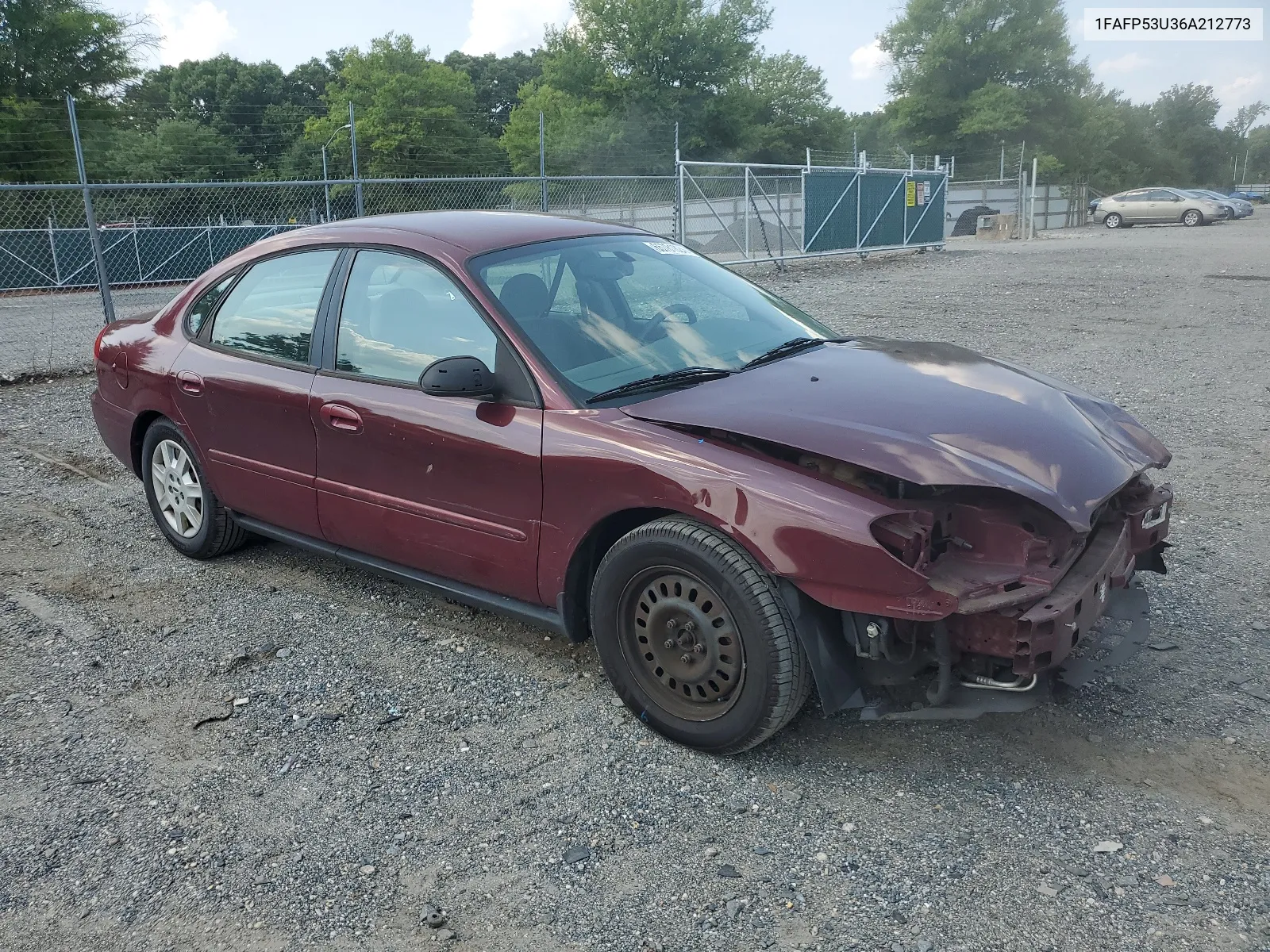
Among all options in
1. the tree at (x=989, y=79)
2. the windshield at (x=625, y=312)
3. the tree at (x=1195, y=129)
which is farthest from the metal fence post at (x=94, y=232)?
the tree at (x=1195, y=129)

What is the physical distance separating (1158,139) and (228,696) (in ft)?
293

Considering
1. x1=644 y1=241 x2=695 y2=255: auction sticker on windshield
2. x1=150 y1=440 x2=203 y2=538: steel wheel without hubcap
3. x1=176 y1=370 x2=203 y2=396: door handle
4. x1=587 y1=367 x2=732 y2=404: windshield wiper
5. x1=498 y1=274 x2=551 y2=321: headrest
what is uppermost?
x1=644 y1=241 x2=695 y2=255: auction sticker on windshield

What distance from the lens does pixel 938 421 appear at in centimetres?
301

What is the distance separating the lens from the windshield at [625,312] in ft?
11.4

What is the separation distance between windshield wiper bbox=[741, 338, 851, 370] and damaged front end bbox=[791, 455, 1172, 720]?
2.85ft

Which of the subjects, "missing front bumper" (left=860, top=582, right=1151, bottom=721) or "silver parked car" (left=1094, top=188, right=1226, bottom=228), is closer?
Answer: "missing front bumper" (left=860, top=582, right=1151, bottom=721)

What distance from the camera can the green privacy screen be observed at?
67.1 ft

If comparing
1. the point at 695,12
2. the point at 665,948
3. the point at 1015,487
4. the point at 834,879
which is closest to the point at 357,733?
the point at 665,948

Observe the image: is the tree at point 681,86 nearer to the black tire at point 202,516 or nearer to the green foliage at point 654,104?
the green foliage at point 654,104

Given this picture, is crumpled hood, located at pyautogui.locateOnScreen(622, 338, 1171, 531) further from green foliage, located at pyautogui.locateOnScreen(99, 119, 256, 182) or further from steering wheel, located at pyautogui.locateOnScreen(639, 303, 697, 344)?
green foliage, located at pyautogui.locateOnScreen(99, 119, 256, 182)

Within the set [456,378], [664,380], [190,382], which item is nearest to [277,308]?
[190,382]

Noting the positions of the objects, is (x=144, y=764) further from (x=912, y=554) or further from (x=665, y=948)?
(x=912, y=554)

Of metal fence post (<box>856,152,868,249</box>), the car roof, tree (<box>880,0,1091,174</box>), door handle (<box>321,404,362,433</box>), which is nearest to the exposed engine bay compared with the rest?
the car roof

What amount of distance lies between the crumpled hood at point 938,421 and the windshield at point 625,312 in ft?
0.80
